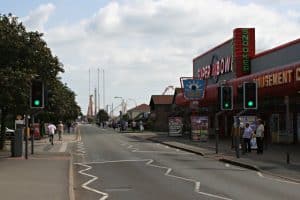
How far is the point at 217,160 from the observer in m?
28.5

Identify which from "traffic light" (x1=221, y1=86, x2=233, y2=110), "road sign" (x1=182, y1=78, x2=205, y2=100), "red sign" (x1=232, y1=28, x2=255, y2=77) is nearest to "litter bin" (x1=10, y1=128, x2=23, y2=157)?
"traffic light" (x1=221, y1=86, x2=233, y2=110)

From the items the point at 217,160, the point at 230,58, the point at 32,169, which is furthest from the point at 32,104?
the point at 230,58

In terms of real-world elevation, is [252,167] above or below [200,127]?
below

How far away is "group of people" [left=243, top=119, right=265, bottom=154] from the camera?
31.5m

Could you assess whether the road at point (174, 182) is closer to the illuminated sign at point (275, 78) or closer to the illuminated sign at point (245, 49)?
the illuminated sign at point (275, 78)

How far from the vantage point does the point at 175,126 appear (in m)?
58.7

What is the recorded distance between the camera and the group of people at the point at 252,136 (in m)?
31.5

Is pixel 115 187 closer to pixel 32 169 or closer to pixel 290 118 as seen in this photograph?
pixel 32 169

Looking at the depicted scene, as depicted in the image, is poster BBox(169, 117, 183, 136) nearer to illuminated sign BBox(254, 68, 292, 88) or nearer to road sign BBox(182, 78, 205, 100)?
road sign BBox(182, 78, 205, 100)

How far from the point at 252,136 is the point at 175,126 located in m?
26.5

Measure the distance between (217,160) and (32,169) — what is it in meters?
9.57

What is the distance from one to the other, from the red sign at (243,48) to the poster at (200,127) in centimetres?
512

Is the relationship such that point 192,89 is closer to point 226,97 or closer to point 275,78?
point 275,78

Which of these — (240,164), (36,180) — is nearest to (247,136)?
(240,164)
